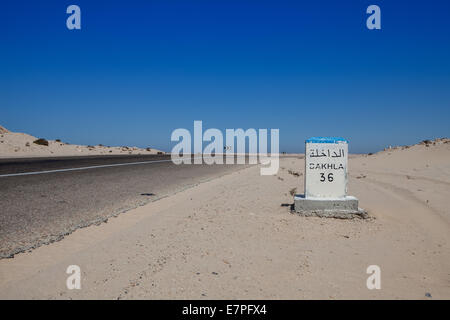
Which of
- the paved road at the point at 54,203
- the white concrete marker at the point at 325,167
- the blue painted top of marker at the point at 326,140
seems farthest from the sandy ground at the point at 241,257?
the blue painted top of marker at the point at 326,140

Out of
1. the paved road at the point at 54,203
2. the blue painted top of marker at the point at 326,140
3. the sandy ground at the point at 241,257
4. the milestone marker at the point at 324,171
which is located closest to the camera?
the sandy ground at the point at 241,257

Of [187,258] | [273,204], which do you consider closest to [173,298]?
[187,258]

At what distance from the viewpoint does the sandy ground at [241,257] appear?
3.00 meters

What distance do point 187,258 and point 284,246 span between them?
1345 mm

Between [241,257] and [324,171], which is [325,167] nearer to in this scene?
[324,171]

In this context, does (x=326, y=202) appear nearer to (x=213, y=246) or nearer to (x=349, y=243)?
(x=349, y=243)

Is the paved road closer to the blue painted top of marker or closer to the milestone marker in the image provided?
the milestone marker

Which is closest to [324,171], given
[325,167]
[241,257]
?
[325,167]

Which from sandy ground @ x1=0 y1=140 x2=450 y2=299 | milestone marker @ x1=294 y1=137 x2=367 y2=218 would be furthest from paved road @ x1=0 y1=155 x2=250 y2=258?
milestone marker @ x1=294 y1=137 x2=367 y2=218

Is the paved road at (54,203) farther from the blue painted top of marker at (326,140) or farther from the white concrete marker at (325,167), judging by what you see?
the blue painted top of marker at (326,140)

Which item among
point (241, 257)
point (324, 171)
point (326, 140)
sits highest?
point (326, 140)

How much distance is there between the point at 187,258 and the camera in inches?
148

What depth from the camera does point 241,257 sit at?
3.83 m

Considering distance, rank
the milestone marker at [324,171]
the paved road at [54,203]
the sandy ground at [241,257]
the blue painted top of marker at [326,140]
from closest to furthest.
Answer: the sandy ground at [241,257]
the paved road at [54,203]
the milestone marker at [324,171]
the blue painted top of marker at [326,140]
